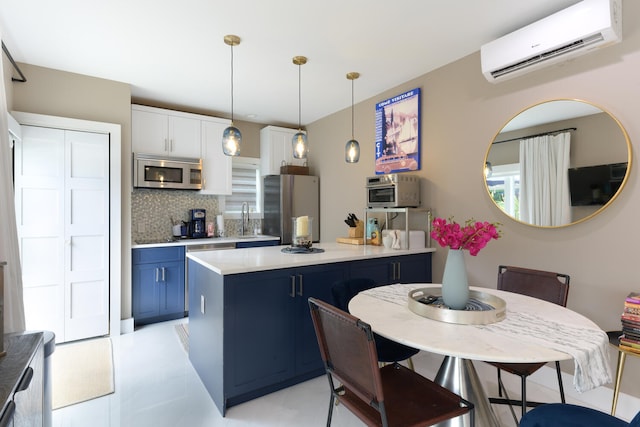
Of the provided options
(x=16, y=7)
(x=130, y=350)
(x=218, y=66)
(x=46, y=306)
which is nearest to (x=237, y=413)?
(x=130, y=350)

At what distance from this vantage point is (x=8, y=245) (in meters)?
1.62

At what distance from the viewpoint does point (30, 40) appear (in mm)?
2652

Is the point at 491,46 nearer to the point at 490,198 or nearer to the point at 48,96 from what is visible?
the point at 490,198

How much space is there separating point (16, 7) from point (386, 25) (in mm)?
2605

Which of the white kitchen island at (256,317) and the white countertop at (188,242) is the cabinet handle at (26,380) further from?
the white countertop at (188,242)

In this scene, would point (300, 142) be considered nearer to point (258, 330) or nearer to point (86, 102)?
point (258, 330)

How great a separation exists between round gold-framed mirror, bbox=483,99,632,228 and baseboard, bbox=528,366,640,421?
3.61 ft

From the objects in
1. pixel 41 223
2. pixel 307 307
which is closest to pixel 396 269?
pixel 307 307

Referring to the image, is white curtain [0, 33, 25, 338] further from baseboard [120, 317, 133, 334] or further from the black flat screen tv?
the black flat screen tv

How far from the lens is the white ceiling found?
222 centimetres

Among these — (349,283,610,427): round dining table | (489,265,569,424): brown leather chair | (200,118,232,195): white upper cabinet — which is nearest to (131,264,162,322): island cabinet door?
(200,118,232,195): white upper cabinet

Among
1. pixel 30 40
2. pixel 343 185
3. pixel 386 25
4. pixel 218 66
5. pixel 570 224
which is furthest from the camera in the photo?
pixel 343 185

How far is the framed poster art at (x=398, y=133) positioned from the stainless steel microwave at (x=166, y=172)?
7.63 feet

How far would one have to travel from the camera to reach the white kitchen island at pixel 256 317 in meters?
2.09
